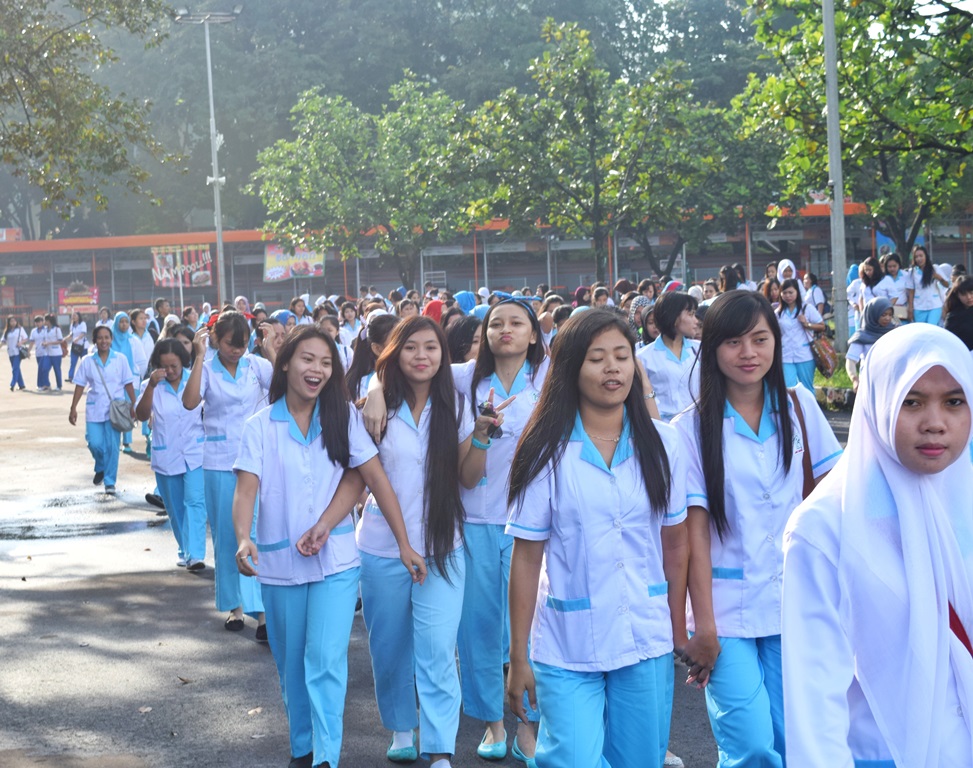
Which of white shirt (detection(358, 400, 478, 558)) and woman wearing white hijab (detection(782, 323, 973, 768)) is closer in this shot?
woman wearing white hijab (detection(782, 323, 973, 768))

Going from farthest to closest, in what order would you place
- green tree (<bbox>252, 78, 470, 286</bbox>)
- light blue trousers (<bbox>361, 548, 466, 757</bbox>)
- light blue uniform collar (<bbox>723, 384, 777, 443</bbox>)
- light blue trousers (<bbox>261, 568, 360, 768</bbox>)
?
green tree (<bbox>252, 78, 470, 286</bbox>) → light blue trousers (<bbox>361, 548, 466, 757</bbox>) → light blue trousers (<bbox>261, 568, 360, 768</bbox>) → light blue uniform collar (<bbox>723, 384, 777, 443</bbox>)

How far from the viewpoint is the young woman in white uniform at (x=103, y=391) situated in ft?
45.2

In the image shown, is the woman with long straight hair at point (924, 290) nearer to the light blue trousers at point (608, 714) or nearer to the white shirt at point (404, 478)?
the white shirt at point (404, 478)

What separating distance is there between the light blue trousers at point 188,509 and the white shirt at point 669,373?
3231 mm

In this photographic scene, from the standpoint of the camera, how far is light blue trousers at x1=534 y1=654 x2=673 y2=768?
3711 millimetres

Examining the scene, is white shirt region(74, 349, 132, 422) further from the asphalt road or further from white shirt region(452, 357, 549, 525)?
white shirt region(452, 357, 549, 525)

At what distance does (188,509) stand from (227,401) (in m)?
1.53

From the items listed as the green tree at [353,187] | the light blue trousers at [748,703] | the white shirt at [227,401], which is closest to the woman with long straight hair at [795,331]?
the white shirt at [227,401]

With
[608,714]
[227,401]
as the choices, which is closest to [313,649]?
[608,714]

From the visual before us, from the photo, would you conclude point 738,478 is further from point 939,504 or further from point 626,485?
point 939,504

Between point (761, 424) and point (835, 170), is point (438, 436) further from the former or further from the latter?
point (835, 170)

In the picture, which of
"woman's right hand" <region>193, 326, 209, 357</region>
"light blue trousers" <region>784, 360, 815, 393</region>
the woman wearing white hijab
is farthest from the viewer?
"light blue trousers" <region>784, 360, 815, 393</region>

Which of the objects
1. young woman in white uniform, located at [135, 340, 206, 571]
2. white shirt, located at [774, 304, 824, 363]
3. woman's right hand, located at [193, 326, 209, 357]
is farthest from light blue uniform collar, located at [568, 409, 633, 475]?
white shirt, located at [774, 304, 824, 363]

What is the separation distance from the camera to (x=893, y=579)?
95.8 inches
